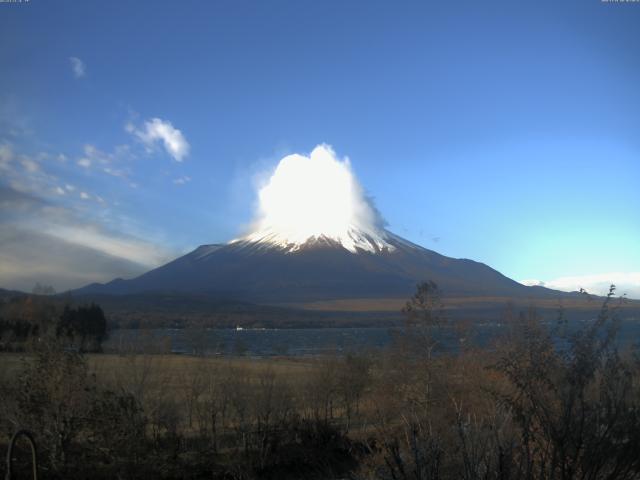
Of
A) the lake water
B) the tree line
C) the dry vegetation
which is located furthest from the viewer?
the tree line

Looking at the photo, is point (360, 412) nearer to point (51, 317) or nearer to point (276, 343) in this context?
point (51, 317)

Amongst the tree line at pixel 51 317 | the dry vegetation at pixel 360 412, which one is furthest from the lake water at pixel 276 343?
the tree line at pixel 51 317

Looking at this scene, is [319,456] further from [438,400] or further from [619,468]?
[619,468]

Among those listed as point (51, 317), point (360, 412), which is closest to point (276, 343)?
point (51, 317)

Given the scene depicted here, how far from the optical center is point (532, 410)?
6.39m

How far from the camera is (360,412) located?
32594mm

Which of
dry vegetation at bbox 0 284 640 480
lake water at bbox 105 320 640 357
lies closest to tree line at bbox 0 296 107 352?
lake water at bbox 105 320 640 357

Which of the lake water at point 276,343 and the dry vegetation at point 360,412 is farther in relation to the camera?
the lake water at point 276,343

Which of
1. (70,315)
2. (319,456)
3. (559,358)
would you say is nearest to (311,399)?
(319,456)

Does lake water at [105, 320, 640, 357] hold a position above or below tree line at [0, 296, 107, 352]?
below

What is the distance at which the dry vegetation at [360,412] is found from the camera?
631 cm

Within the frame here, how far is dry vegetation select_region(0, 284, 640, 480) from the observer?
6309 millimetres

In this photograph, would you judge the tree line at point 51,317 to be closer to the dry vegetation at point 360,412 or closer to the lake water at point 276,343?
the lake water at point 276,343

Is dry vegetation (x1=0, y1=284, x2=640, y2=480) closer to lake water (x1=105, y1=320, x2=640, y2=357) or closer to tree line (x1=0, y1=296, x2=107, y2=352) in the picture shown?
lake water (x1=105, y1=320, x2=640, y2=357)
